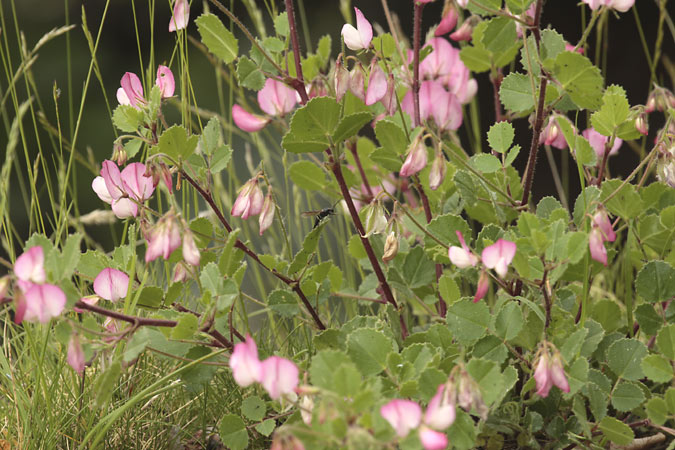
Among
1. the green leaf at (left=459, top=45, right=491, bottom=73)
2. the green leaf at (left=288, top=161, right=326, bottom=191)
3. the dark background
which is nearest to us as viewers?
the green leaf at (left=288, top=161, right=326, bottom=191)

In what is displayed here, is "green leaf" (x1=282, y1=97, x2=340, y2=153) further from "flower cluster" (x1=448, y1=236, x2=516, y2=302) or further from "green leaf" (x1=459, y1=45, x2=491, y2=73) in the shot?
"green leaf" (x1=459, y1=45, x2=491, y2=73)

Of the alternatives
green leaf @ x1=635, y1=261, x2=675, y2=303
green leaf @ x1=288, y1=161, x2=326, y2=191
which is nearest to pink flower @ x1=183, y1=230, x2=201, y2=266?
green leaf @ x1=288, y1=161, x2=326, y2=191

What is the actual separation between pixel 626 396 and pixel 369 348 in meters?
0.32

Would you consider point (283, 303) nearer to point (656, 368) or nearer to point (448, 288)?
point (448, 288)

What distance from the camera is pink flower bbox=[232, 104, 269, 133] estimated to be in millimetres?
1025

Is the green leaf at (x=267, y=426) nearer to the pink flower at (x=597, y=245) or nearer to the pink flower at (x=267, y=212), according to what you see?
the pink flower at (x=267, y=212)

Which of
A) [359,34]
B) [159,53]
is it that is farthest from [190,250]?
[159,53]

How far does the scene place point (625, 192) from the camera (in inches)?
41.2

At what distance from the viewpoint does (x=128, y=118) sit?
3.09 ft

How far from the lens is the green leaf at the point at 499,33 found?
0.98m

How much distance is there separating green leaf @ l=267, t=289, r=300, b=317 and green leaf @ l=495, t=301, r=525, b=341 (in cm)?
26

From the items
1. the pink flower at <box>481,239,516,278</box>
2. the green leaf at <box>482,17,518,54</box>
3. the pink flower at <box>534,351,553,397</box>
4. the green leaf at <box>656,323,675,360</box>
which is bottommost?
the green leaf at <box>656,323,675,360</box>

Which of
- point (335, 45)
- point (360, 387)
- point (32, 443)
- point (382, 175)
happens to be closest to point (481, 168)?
point (382, 175)

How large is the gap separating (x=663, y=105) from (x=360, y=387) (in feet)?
2.13
